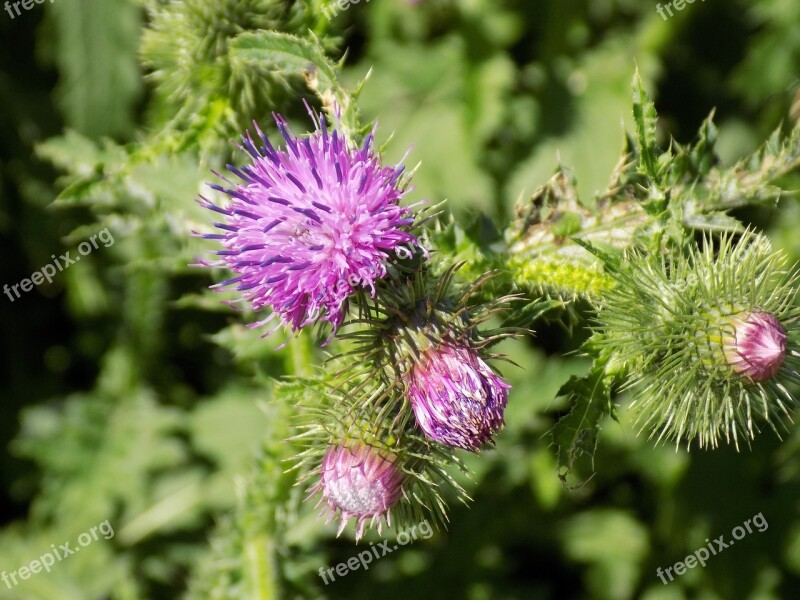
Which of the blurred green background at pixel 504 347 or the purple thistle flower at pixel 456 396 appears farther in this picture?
the blurred green background at pixel 504 347

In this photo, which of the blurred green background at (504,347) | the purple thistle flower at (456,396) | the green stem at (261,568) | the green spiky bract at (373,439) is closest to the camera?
the purple thistle flower at (456,396)

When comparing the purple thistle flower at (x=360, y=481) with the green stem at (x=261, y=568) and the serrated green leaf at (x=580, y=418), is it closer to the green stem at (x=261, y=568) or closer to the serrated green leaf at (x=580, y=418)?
the serrated green leaf at (x=580, y=418)

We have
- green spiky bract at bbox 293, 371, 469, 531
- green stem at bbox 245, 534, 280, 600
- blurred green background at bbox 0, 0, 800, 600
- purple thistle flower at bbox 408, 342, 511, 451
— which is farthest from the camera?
blurred green background at bbox 0, 0, 800, 600

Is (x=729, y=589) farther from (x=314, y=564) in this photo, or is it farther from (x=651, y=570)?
(x=314, y=564)

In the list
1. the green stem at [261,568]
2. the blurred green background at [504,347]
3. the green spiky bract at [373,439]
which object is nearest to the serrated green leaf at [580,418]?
the green spiky bract at [373,439]

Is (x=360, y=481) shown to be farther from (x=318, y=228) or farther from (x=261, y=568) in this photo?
(x=261, y=568)

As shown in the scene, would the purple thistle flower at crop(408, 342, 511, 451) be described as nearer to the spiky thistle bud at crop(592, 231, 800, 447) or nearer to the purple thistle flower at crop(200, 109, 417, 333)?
the purple thistle flower at crop(200, 109, 417, 333)

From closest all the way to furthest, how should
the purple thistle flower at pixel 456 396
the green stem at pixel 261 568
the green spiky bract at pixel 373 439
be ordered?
the purple thistle flower at pixel 456 396
the green spiky bract at pixel 373 439
the green stem at pixel 261 568

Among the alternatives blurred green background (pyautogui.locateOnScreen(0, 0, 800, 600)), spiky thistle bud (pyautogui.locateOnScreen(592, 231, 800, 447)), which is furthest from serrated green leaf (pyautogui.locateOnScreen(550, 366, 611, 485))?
blurred green background (pyautogui.locateOnScreen(0, 0, 800, 600))
